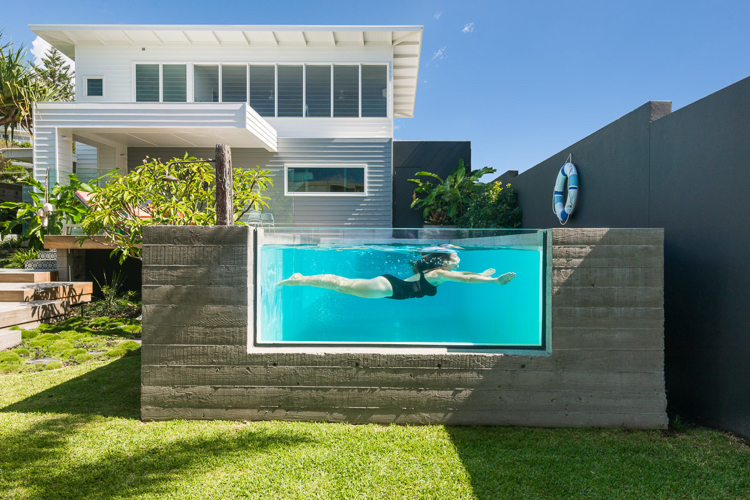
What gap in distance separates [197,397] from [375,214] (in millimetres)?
8588

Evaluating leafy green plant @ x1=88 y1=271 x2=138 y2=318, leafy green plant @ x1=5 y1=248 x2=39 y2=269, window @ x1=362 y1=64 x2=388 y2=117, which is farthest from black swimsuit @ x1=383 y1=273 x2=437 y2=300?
leafy green plant @ x1=5 y1=248 x2=39 y2=269

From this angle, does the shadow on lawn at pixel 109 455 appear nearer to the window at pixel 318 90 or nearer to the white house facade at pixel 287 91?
the white house facade at pixel 287 91

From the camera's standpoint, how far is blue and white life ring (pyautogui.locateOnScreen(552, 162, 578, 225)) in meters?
7.34

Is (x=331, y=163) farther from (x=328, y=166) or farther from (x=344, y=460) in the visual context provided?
(x=344, y=460)

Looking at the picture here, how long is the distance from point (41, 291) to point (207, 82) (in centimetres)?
729

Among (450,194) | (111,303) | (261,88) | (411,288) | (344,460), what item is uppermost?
(261,88)

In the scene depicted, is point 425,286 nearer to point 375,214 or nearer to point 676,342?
point 676,342

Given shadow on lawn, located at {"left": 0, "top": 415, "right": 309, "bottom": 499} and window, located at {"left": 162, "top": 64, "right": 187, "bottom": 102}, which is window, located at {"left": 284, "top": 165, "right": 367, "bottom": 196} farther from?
shadow on lawn, located at {"left": 0, "top": 415, "right": 309, "bottom": 499}

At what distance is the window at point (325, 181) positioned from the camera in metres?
11.9

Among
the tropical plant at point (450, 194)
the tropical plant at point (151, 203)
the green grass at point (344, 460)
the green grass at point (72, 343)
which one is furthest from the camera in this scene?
the tropical plant at point (450, 194)

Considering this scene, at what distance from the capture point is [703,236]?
12.5 ft

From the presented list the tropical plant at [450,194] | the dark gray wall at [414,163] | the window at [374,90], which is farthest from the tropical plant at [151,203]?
the dark gray wall at [414,163]

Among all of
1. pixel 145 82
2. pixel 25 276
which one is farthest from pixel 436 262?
pixel 145 82

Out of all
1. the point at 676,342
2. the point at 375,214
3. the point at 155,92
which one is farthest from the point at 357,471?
the point at 155,92
